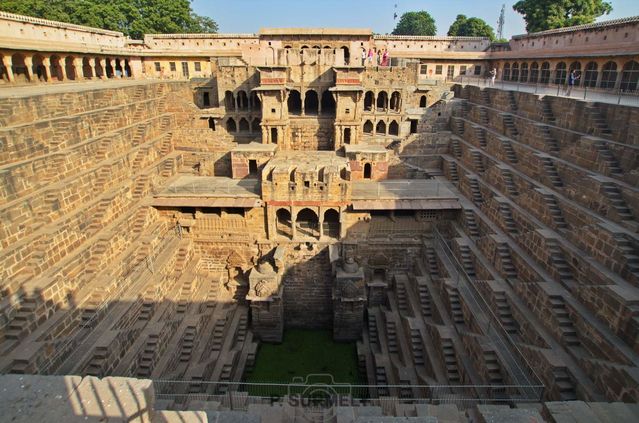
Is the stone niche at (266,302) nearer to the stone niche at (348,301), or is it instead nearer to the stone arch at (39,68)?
the stone niche at (348,301)

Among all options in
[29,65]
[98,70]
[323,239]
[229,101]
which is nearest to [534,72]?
[229,101]

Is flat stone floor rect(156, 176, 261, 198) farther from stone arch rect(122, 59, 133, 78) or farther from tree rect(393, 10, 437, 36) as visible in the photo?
tree rect(393, 10, 437, 36)

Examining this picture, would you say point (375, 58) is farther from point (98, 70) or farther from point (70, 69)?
point (70, 69)

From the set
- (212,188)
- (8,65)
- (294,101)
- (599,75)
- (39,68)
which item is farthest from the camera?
(294,101)

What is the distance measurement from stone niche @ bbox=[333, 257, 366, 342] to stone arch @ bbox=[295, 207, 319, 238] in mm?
2774

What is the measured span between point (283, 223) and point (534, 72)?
28079 mm

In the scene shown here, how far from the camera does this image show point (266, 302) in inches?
722

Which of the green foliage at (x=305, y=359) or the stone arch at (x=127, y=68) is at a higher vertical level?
the stone arch at (x=127, y=68)

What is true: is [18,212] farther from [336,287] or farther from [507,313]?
[507,313]

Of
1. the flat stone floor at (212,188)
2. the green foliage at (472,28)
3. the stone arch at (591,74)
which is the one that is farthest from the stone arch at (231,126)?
the green foliage at (472,28)

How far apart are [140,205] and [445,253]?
15.4m

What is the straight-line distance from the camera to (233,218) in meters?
20.8

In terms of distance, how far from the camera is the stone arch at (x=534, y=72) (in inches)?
1325

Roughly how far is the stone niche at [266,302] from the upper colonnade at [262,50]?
655 inches
